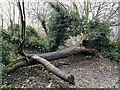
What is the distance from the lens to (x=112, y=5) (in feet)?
21.3

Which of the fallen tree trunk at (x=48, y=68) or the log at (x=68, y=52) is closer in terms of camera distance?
the fallen tree trunk at (x=48, y=68)

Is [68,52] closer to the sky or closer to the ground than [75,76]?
closer to the sky

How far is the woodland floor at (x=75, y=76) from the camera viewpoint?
240 centimetres

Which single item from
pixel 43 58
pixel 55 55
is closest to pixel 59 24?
pixel 55 55

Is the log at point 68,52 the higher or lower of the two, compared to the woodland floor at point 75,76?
higher

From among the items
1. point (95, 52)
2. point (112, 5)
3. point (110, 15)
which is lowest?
point (95, 52)

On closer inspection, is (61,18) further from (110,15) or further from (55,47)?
(110,15)

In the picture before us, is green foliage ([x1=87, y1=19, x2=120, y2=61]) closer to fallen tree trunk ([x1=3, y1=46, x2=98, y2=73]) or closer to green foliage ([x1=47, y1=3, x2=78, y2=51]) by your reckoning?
fallen tree trunk ([x1=3, y1=46, x2=98, y2=73])

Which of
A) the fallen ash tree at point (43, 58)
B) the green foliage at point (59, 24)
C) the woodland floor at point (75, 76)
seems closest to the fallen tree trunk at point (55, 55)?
the fallen ash tree at point (43, 58)

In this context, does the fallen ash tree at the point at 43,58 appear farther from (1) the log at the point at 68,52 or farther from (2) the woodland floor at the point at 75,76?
(2) the woodland floor at the point at 75,76

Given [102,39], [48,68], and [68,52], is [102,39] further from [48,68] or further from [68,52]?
[48,68]

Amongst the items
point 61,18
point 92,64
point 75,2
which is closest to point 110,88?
point 92,64

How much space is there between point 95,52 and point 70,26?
1.87 m

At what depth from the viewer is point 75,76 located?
3.21 meters
